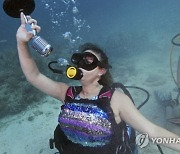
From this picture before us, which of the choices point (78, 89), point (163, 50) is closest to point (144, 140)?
point (78, 89)

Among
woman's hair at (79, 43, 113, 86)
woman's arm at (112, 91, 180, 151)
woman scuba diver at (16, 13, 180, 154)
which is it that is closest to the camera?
woman's arm at (112, 91, 180, 151)

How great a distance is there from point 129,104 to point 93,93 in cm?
49

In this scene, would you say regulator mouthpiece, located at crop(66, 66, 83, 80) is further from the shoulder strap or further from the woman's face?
the shoulder strap

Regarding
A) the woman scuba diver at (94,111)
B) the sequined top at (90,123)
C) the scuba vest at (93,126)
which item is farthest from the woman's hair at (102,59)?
the sequined top at (90,123)

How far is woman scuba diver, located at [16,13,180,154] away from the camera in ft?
9.00

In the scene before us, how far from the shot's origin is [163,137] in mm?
2443

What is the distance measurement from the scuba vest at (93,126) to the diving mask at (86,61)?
336 millimetres

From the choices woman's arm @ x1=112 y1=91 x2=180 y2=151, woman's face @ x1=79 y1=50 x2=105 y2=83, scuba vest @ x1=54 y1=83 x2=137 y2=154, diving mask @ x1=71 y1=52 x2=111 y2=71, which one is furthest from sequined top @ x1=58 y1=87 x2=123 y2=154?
diving mask @ x1=71 y1=52 x2=111 y2=71

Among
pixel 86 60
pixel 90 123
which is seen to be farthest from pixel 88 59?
pixel 90 123

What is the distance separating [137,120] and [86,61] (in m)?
0.91

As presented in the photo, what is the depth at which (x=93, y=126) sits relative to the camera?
2.78m

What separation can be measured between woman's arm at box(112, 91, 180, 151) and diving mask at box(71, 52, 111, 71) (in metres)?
0.43

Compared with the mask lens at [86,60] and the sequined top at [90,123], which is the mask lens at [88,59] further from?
Result: the sequined top at [90,123]

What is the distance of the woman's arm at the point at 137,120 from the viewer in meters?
2.44
